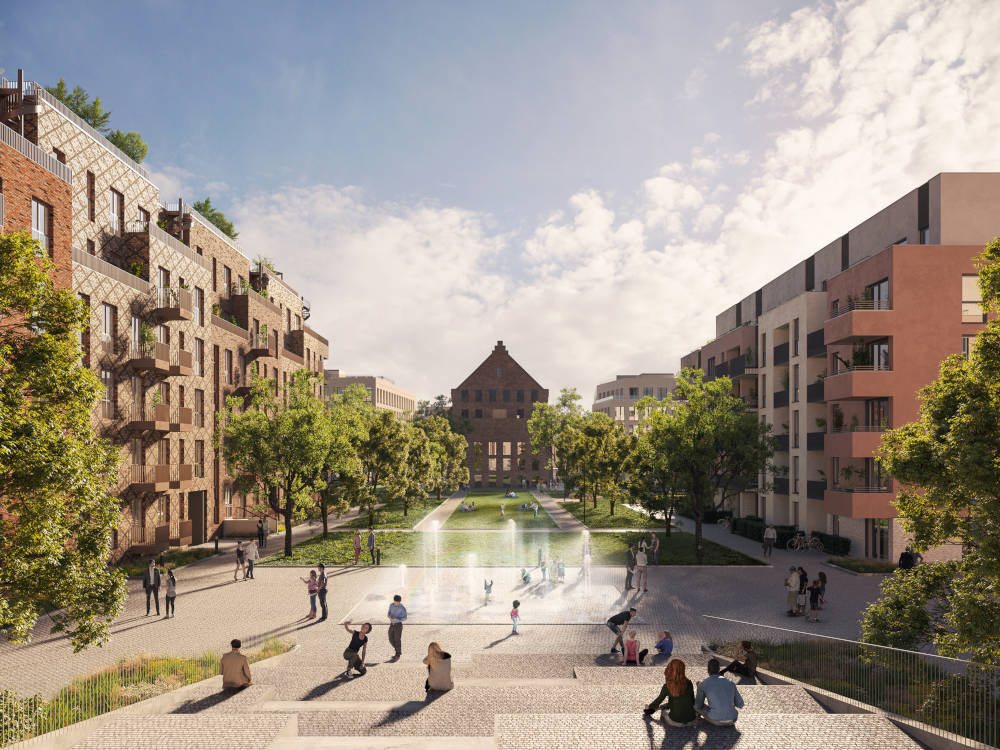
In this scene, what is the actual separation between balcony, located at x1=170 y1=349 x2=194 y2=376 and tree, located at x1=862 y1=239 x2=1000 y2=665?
105 ft

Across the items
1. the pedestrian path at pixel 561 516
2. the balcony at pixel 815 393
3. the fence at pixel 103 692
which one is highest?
the balcony at pixel 815 393

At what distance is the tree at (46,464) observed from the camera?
977 cm

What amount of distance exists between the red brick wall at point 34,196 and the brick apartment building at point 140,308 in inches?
1.8

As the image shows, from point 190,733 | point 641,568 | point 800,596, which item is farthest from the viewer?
point 641,568

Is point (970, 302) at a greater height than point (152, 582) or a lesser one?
greater

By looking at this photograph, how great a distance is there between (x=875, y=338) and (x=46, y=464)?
33942 millimetres

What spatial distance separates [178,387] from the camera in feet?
115

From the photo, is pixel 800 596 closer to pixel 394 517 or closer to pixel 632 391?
pixel 394 517

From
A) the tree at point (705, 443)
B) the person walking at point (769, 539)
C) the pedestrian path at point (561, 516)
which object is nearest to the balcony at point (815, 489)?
the tree at point (705, 443)

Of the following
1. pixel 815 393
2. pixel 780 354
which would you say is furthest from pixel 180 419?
pixel 780 354

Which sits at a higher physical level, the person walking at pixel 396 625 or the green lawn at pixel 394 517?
the person walking at pixel 396 625

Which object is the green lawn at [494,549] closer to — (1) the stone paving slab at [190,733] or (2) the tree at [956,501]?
(1) the stone paving slab at [190,733]

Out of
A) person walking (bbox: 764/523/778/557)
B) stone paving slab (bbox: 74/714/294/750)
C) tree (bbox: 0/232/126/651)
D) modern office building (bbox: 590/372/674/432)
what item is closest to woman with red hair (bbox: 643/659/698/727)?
stone paving slab (bbox: 74/714/294/750)

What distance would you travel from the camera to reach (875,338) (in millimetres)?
31609
